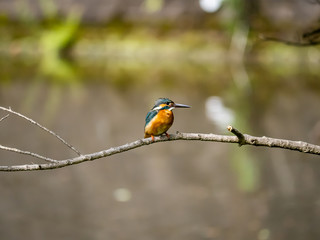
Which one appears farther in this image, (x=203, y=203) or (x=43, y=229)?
(x=203, y=203)

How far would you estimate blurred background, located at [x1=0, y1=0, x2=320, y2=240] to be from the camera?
17.0ft

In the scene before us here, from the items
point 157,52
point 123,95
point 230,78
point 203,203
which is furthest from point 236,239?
point 157,52

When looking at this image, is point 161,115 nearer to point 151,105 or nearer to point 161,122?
point 161,122

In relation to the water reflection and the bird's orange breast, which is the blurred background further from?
the bird's orange breast

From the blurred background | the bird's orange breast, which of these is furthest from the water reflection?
the bird's orange breast

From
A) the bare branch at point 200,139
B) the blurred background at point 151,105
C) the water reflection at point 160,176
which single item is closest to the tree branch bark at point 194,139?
the bare branch at point 200,139

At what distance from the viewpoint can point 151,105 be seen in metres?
10.9

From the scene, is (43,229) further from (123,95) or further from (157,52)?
(157,52)

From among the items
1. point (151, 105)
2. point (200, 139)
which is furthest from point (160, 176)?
point (200, 139)

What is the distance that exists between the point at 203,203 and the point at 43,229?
5.65ft

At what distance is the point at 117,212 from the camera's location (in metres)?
5.34

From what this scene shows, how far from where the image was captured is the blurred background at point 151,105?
17.0 feet

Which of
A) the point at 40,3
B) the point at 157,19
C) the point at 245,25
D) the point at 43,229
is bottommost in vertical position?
the point at 43,229

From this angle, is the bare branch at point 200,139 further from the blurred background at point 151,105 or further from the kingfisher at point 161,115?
the blurred background at point 151,105
